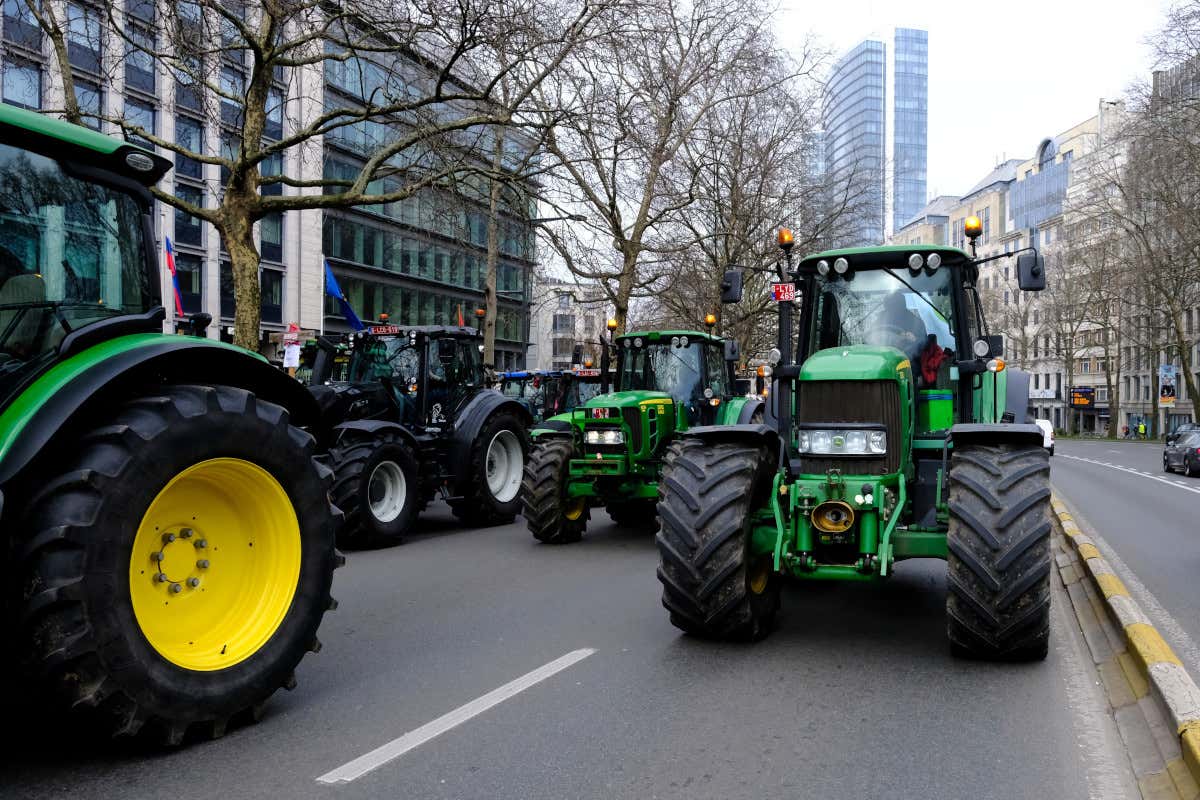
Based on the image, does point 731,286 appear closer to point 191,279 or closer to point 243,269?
point 243,269

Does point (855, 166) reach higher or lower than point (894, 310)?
higher

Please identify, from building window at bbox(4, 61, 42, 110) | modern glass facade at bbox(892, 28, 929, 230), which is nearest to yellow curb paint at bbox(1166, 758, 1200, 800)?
building window at bbox(4, 61, 42, 110)

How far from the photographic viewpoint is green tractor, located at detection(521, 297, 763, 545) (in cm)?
1100

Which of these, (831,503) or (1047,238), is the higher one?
(1047,238)

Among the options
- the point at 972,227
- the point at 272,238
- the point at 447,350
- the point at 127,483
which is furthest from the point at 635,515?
the point at 272,238

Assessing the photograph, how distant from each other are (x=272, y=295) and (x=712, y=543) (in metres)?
38.2

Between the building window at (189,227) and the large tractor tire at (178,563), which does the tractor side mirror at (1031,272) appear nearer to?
the large tractor tire at (178,563)

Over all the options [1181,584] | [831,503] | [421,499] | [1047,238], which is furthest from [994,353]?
[1047,238]

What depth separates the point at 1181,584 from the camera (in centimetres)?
916

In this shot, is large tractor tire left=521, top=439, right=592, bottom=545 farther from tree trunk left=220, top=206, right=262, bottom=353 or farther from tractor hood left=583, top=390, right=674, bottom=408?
tree trunk left=220, top=206, right=262, bottom=353

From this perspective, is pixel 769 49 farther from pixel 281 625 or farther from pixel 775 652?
pixel 281 625

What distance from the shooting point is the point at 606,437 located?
36.4ft

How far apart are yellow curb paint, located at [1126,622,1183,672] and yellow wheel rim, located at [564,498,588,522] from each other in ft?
20.6

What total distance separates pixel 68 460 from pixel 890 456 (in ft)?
15.5
